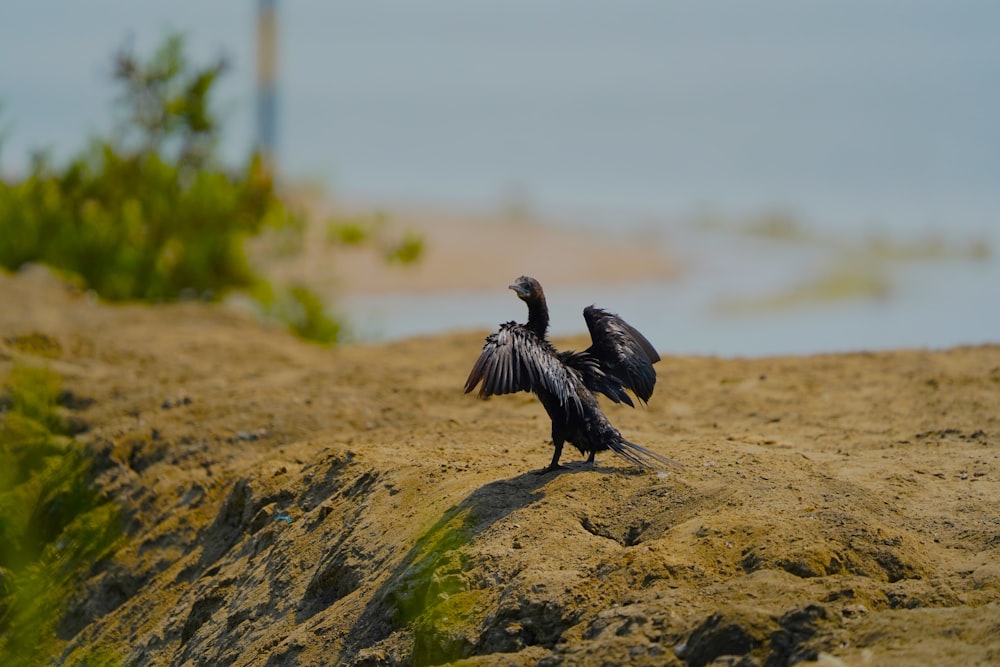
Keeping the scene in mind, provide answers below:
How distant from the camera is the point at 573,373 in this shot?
505 centimetres

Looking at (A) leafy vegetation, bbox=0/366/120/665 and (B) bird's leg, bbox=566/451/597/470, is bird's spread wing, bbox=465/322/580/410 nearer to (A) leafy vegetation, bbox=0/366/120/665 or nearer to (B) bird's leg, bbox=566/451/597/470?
(B) bird's leg, bbox=566/451/597/470

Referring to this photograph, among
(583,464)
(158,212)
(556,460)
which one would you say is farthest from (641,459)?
(158,212)

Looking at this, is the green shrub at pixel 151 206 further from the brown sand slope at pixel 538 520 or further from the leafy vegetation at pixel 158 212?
the brown sand slope at pixel 538 520

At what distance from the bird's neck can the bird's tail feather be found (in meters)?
0.58

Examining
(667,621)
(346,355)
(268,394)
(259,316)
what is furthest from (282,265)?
(667,621)

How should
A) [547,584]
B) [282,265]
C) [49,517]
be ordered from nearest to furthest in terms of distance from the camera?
[547,584]
[49,517]
[282,265]

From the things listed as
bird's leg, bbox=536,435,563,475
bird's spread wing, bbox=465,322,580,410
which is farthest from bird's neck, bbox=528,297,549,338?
bird's leg, bbox=536,435,563,475

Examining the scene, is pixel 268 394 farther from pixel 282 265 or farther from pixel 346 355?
pixel 282 265

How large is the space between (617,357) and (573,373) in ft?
0.89

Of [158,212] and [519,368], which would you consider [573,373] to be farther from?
[158,212]

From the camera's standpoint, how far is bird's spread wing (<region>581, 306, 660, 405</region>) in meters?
5.20

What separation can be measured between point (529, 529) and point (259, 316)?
864 cm

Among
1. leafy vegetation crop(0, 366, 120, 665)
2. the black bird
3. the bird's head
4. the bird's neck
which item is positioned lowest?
leafy vegetation crop(0, 366, 120, 665)

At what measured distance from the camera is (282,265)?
13758 millimetres
